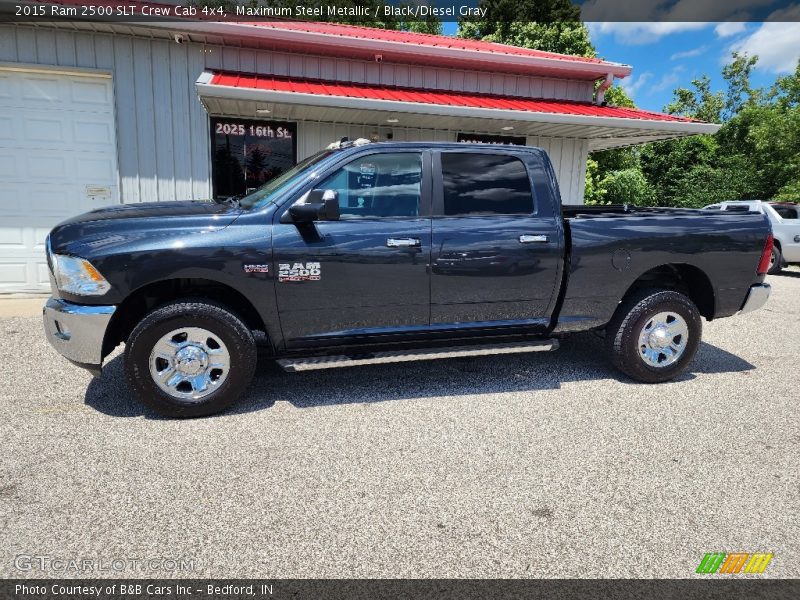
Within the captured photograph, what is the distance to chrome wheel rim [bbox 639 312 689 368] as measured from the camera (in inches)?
184

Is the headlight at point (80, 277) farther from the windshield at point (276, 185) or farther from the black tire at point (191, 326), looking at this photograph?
the windshield at point (276, 185)

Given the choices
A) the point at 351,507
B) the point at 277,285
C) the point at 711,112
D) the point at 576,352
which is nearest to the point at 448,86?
the point at 576,352

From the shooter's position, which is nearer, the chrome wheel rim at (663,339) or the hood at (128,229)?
the hood at (128,229)

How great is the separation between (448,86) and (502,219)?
6108mm

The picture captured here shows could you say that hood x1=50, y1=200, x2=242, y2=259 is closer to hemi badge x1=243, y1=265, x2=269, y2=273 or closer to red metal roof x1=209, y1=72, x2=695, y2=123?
hemi badge x1=243, y1=265, x2=269, y2=273

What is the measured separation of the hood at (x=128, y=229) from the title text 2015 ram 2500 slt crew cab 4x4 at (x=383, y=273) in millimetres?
13

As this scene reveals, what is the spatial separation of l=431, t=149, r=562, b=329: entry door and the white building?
3652mm

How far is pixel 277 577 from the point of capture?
7.49ft

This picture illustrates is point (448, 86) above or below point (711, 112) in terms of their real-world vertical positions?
below

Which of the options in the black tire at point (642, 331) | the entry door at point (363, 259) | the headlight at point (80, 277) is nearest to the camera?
the headlight at point (80, 277)

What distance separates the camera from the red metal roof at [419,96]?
7461 mm

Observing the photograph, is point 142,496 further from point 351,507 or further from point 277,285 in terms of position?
point 277,285

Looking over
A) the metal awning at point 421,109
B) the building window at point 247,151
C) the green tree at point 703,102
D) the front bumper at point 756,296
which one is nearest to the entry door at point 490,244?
the front bumper at point 756,296

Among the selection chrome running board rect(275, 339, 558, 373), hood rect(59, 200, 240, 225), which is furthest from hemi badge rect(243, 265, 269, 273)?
chrome running board rect(275, 339, 558, 373)
